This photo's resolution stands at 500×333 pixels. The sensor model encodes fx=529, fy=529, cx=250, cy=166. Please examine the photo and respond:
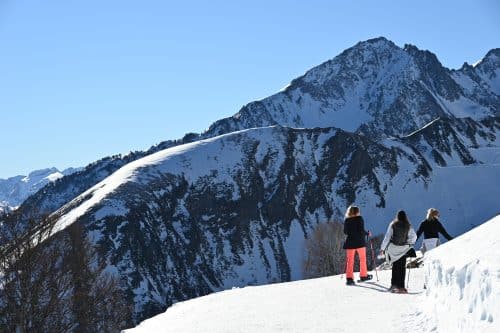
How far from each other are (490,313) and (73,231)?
81.0 ft

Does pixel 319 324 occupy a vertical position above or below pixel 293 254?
above

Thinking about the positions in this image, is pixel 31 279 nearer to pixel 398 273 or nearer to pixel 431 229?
pixel 398 273

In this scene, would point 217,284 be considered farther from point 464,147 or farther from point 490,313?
point 464,147

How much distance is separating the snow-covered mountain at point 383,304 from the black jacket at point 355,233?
4.35 feet

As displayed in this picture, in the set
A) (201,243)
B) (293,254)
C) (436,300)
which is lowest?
(293,254)

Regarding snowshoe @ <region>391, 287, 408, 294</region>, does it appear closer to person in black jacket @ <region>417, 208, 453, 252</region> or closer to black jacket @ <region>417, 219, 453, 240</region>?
person in black jacket @ <region>417, 208, 453, 252</region>

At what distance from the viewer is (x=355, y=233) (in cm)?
1712

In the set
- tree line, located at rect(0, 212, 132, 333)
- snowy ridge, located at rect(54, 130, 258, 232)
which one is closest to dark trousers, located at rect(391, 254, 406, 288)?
tree line, located at rect(0, 212, 132, 333)

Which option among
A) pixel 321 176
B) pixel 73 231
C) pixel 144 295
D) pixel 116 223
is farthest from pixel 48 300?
pixel 321 176

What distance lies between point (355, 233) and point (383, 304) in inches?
161

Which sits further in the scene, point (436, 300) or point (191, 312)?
point (191, 312)

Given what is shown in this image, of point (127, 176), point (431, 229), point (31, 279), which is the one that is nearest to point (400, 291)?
point (431, 229)

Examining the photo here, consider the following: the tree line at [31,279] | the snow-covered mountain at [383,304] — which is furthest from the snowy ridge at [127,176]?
the snow-covered mountain at [383,304]

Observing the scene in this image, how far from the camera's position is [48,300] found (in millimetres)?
21156
